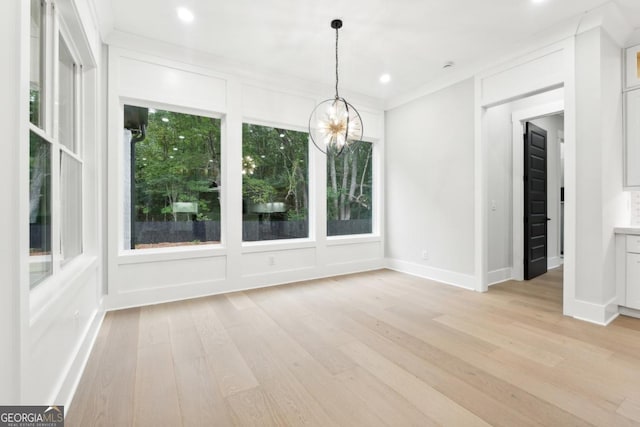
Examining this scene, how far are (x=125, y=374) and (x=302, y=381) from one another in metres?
1.21

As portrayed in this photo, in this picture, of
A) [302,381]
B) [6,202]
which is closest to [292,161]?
[302,381]

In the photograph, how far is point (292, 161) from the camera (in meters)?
4.57

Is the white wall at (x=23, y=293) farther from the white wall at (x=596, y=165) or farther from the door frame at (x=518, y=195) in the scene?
the door frame at (x=518, y=195)

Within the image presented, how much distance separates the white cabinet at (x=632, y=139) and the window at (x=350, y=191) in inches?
127

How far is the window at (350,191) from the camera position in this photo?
4.92 meters

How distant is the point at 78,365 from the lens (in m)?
2.00

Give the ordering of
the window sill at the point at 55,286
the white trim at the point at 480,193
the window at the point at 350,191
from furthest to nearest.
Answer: the window at the point at 350,191
the white trim at the point at 480,193
the window sill at the point at 55,286

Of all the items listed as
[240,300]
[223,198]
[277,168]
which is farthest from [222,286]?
[277,168]

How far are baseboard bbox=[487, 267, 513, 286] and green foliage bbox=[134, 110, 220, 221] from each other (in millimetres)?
3934

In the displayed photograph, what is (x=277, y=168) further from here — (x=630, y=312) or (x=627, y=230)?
(x=630, y=312)

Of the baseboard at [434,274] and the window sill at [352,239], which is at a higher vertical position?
the window sill at [352,239]

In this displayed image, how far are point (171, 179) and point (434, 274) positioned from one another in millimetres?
3881

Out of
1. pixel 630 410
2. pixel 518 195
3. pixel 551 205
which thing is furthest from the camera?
pixel 551 205

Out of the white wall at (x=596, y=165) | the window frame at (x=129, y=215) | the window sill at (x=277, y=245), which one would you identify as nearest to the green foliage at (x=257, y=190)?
the window frame at (x=129, y=215)
